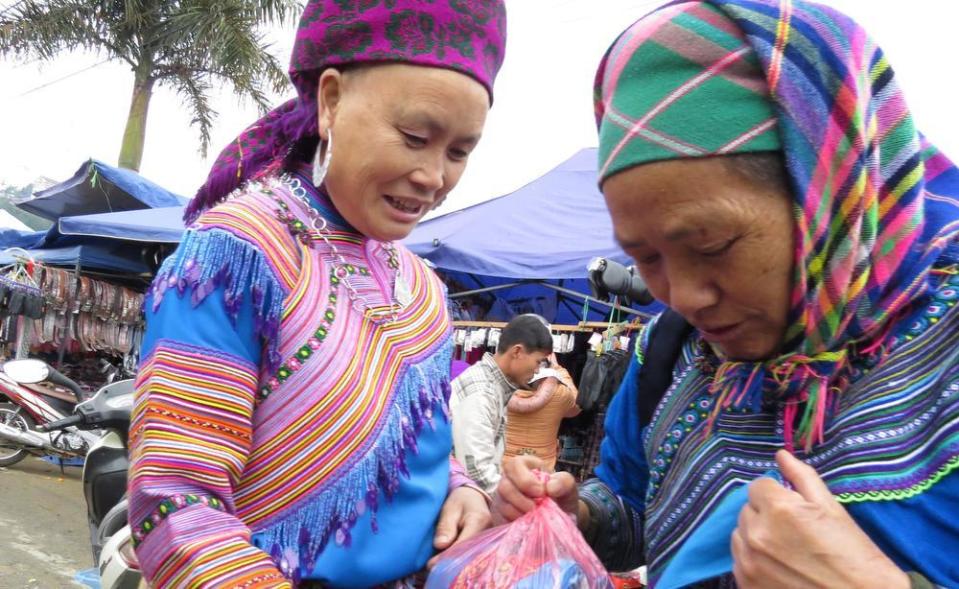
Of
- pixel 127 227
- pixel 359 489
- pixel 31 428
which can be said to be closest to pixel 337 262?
pixel 359 489

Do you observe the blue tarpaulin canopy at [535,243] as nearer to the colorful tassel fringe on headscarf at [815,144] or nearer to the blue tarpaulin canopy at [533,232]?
the blue tarpaulin canopy at [533,232]

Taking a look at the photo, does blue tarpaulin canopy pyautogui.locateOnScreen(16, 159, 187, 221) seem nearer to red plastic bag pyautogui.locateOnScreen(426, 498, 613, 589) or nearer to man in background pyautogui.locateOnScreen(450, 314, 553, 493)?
man in background pyautogui.locateOnScreen(450, 314, 553, 493)

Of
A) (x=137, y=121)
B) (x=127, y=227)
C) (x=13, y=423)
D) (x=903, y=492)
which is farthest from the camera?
(x=137, y=121)

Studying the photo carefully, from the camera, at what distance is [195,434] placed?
1166mm

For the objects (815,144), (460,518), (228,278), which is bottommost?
(460,518)

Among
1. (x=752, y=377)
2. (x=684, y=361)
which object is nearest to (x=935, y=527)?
(x=752, y=377)

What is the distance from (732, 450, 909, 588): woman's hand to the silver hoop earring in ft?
3.10

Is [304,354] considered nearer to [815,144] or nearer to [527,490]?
[527,490]

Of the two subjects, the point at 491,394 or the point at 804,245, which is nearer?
the point at 804,245

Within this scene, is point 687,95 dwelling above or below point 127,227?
above

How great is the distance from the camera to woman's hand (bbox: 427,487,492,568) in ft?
4.89

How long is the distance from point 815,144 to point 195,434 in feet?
3.37

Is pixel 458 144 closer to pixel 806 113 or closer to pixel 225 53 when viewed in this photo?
pixel 806 113

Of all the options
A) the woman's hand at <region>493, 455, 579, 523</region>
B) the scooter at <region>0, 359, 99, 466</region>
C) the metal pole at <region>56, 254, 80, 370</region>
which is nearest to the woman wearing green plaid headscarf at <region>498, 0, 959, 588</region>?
the woman's hand at <region>493, 455, 579, 523</region>
